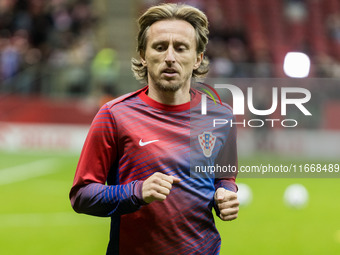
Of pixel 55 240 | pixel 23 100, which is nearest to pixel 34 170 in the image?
pixel 23 100

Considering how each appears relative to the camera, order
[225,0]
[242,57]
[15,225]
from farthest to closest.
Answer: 1. [225,0]
2. [242,57]
3. [15,225]

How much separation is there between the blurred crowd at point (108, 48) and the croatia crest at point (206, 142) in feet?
41.1

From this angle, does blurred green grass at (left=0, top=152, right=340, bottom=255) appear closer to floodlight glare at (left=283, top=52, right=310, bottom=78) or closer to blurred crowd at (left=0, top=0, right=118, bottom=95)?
floodlight glare at (left=283, top=52, right=310, bottom=78)

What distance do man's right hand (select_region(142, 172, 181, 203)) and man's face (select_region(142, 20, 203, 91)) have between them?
0.54 metres

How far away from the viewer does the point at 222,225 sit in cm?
1034

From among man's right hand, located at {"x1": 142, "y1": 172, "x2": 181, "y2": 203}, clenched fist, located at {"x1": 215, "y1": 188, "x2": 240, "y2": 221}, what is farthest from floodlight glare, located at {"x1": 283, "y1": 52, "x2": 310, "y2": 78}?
man's right hand, located at {"x1": 142, "y1": 172, "x2": 181, "y2": 203}

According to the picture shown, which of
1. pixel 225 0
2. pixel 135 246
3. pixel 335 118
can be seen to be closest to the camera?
pixel 135 246

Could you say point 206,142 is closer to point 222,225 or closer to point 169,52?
point 169,52

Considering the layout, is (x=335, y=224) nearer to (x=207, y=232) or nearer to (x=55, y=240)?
(x=55, y=240)

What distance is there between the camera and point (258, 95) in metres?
3.90

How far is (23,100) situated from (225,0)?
10.7 m

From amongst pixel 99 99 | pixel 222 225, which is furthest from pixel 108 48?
pixel 222 225

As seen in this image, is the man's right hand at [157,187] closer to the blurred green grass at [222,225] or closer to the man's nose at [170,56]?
the man's nose at [170,56]

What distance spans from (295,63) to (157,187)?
1.01 m
